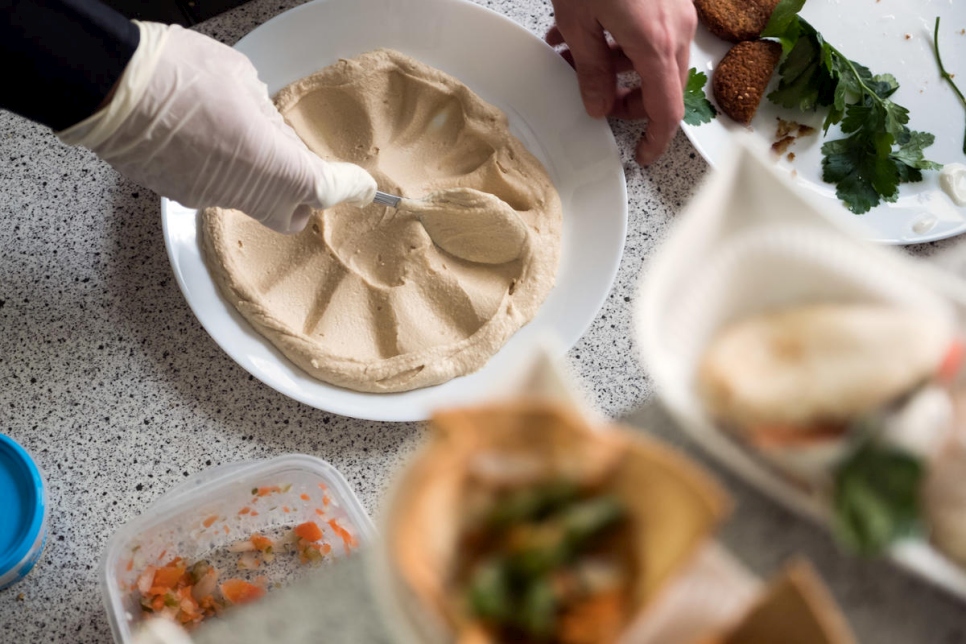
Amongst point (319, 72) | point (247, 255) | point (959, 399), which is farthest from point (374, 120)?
point (959, 399)

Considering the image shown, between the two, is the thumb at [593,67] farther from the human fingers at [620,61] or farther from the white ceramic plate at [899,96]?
the white ceramic plate at [899,96]

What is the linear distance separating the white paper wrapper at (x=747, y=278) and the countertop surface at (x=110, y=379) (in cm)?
66

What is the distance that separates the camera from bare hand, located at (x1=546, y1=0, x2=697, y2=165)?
0.86 meters

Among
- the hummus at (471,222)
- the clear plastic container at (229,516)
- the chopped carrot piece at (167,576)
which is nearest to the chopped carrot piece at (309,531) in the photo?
the clear plastic container at (229,516)

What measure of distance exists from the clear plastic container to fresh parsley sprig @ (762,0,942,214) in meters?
0.83

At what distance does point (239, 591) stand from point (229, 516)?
89 millimetres

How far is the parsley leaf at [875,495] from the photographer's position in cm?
29

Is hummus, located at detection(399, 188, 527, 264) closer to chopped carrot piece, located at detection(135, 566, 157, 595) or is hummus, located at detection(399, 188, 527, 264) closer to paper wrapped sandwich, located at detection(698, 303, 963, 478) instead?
chopped carrot piece, located at detection(135, 566, 157, 595)

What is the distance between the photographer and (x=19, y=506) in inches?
32.5

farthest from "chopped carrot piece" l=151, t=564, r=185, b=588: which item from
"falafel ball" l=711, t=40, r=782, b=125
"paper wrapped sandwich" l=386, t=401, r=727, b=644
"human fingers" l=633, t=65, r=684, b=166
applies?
"falafel ball" l=711, t=40, r=782, b=125

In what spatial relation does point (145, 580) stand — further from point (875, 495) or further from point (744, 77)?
point (744, 77)

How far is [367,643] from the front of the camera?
380 mm

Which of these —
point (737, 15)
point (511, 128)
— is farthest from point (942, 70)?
point (511, 128)

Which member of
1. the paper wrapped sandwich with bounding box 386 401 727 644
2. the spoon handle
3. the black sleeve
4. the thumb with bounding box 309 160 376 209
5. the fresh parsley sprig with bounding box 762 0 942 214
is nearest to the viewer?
the paper wrapped sandwich with bounding box 386 401 727 644
